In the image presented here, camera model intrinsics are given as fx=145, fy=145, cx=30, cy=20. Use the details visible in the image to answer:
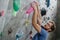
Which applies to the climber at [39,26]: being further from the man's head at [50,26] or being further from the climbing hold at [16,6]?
the climbing hold at [16,6]

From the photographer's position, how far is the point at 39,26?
1099 millimetres

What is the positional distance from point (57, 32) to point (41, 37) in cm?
16

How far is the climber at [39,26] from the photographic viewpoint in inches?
42.2

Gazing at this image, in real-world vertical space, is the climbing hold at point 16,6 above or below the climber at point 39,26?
above

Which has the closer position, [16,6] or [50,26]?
[16,6]

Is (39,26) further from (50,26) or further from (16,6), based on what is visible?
(16,6)

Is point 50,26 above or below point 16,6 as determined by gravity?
below

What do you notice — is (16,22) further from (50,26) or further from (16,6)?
(50,26)

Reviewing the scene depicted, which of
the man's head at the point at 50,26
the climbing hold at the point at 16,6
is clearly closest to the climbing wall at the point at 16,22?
the climbing hold at the point at 16,6

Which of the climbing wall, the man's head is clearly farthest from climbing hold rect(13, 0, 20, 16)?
the man's head

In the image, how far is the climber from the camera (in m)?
1.07

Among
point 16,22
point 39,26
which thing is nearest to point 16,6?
point 16,22

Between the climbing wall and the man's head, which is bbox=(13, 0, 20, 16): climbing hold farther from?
the man's head

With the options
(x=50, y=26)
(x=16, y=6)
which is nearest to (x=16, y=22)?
(x=16, y=6)
